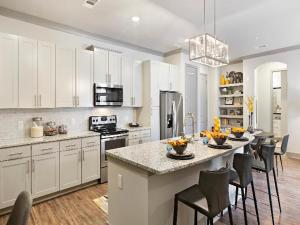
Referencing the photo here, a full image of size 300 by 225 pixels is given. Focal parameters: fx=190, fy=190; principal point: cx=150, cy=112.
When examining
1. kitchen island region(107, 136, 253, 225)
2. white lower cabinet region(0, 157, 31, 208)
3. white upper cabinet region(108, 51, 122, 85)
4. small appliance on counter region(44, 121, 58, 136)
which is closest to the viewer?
kitchen island region(107, 136, 253, 225)

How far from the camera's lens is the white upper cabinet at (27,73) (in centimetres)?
304

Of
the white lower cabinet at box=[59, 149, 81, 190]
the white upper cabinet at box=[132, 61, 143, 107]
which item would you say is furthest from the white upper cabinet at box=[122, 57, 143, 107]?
the white lower cabinet at box=[59, 149, 81, 190]

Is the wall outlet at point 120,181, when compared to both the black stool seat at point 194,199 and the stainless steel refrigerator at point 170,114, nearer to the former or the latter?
the black stool seat at point 194,199

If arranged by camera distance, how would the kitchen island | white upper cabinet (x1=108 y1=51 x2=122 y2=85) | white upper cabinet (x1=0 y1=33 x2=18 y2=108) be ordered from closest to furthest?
the kitchen island, white upper cabinet (x1=0 y1=33 x2=18 y2=108), white upper cabinet (x1=108 y1=51 x2=122 y2=85)

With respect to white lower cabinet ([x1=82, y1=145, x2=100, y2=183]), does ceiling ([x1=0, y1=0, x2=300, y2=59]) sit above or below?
above

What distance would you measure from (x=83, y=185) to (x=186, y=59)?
14.4ft

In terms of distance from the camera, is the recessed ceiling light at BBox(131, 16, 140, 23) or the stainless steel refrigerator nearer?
the recessed ceiling light at BBox(131, 16, 140, 23)

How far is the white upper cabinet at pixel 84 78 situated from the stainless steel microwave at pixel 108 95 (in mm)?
123

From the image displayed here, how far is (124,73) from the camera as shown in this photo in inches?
177

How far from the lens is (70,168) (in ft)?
10.8

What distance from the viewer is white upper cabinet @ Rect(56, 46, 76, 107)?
11.3 ft

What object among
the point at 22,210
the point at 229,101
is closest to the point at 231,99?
the point at 229,101

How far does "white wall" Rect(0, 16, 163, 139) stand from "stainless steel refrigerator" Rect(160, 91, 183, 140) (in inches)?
40.8

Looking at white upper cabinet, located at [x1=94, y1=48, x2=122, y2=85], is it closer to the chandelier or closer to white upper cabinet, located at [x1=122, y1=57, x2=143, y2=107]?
white upper cabinet, located at [x1=122, y1=57, x2=143, y2=107]
